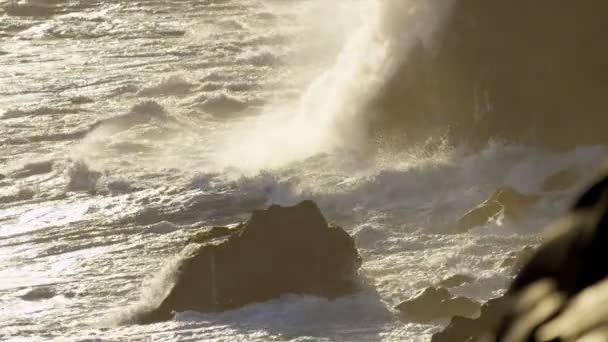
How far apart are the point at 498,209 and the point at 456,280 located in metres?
2.40

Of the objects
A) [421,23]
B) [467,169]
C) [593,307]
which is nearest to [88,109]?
[421,23]

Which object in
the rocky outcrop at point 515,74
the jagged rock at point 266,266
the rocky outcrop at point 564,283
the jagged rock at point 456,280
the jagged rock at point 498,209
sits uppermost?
the rocky outcrop at point 515,74

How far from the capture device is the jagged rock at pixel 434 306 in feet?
43.5

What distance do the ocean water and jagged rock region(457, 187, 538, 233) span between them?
0.56ft

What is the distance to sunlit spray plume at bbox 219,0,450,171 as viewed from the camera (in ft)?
70.1

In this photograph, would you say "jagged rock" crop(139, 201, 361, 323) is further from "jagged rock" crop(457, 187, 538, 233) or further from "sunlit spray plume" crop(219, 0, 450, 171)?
"sunlit spray plume" crop(219, 0, 450, 171)

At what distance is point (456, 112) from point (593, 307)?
19625 mm

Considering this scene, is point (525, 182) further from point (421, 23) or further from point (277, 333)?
point (277, 333)

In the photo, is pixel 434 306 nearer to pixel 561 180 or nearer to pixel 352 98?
pixel 561 180

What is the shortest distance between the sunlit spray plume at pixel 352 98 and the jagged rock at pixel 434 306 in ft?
25.1

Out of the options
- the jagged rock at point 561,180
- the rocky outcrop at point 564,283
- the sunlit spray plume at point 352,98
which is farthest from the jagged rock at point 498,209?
the rocky outcrop at point 564,283

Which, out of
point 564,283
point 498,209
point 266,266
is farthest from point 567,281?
point 498,209

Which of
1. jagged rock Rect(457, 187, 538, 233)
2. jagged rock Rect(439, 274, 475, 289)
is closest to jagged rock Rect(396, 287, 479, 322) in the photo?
jagged rock Rect(439, 274, 475, 289)

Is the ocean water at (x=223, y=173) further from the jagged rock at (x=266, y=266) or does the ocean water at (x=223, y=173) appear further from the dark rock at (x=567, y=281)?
the dark rock at (x=567, y=281)
